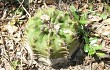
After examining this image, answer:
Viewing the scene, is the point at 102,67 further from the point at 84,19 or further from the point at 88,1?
the point at 88,1

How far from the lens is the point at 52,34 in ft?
9.02

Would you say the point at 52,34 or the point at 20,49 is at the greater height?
the point at 52,34

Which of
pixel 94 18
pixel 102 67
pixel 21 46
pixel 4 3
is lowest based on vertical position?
pixel 102 67

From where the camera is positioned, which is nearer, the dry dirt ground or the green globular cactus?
the green globular cactus

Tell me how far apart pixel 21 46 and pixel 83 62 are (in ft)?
2.49

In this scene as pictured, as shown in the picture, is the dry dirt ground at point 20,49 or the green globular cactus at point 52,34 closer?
the green globular cactus at point 52,34

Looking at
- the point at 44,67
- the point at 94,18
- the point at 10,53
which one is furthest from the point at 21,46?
the point at 94,18

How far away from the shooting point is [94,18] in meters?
3.57

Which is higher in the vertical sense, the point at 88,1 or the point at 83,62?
the point at 88,1

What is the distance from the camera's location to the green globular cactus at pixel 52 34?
9.00 ft

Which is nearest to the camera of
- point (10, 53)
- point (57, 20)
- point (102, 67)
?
point (57, 20)

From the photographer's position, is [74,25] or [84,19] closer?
[74,25]

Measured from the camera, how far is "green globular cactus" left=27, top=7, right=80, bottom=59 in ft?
9.00

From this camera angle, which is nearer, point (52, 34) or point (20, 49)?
point (52, 34)
